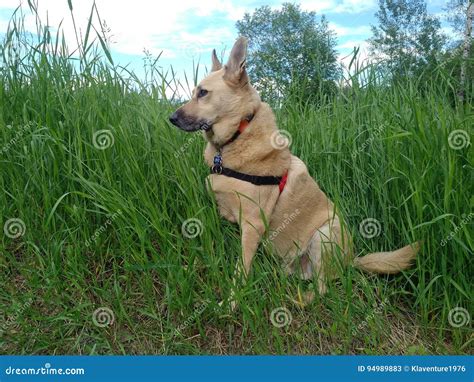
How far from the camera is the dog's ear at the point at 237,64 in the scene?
2.86m

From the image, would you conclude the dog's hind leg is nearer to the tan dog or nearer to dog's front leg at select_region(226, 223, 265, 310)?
the tan dog

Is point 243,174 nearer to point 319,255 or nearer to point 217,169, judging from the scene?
point 217,169

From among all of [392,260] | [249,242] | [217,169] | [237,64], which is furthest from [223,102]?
[392,260]

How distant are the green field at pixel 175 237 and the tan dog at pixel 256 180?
0.14m

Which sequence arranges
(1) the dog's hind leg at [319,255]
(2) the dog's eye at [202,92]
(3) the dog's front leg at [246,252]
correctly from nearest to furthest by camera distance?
(3) the dog's front leg at [246,252] < (1) the dog's hind leg at [319,255] < (2) the dog's eye at [202,92]

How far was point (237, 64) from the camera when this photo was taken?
2.90m

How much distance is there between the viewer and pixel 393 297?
118 inches

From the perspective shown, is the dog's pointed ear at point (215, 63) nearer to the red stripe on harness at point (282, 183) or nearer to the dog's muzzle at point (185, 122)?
the dog's muzzle at point (185, 122)

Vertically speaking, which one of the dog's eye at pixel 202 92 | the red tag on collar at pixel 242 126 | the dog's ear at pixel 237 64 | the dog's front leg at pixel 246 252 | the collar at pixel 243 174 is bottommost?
the dog's front leg at pixel 246 252

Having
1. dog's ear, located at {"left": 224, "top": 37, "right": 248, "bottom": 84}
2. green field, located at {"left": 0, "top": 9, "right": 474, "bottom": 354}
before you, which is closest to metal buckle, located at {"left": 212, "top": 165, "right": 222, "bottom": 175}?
green field, located at {"left": 0, "top": 9, "right": 474, "bottom": 354}

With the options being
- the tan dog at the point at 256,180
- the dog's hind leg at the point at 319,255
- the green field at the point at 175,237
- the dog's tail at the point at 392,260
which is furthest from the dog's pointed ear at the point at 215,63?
the dog's tail at the point at 392,260

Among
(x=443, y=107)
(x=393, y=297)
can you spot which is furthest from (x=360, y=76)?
(x=393, y=297)

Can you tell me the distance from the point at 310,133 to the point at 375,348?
1.74 metres

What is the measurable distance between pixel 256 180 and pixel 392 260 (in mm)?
1042
